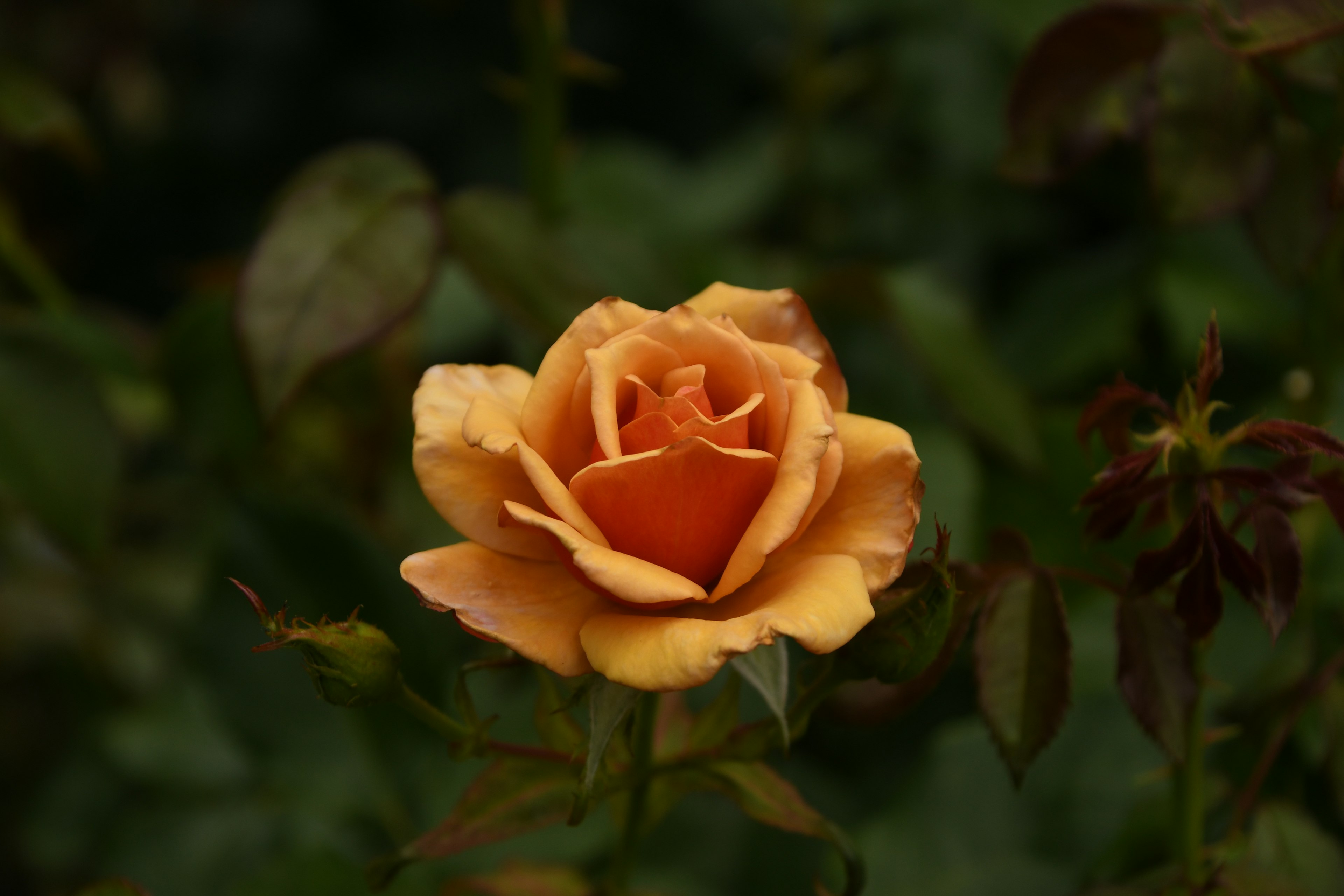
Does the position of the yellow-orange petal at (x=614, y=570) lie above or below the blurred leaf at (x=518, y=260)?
above

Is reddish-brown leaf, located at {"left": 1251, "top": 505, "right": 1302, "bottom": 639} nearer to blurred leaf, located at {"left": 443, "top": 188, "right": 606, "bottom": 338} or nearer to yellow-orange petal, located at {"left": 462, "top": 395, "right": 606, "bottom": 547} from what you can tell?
yellow-orange petal, located at {"left": 462, "top": 395, "right": 606, "bottom": 547}

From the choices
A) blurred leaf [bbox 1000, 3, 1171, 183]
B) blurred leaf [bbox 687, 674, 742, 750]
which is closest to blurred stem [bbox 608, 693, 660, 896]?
blurred leaf [bbox 687, 674, 742, 750]

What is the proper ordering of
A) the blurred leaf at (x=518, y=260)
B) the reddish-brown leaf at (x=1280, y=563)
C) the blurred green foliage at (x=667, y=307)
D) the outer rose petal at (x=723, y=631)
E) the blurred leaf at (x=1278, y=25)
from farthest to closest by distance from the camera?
1. the blurred leaf at (x=518, y=260)
2. the blurred green foliage at (x=667, y=307)
3. the blurred leaf at (x=1278, y=25)
4. the reddish-brown leaf at (x=1280, y=563)
5. the outer rose petal at (x=723, y=631)

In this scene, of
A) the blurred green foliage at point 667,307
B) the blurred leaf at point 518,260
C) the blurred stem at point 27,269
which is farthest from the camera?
the blurred stem at point 27,269

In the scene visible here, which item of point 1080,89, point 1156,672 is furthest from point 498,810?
point 1080,89

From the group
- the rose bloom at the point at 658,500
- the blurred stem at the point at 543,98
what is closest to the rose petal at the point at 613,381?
the rose bloom at the point at 658,500

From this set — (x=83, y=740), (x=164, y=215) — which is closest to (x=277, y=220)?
(x=83, y=740)

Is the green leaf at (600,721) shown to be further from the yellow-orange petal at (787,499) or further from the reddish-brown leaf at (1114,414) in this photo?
the reddish-brown leaf at (1114,414)
